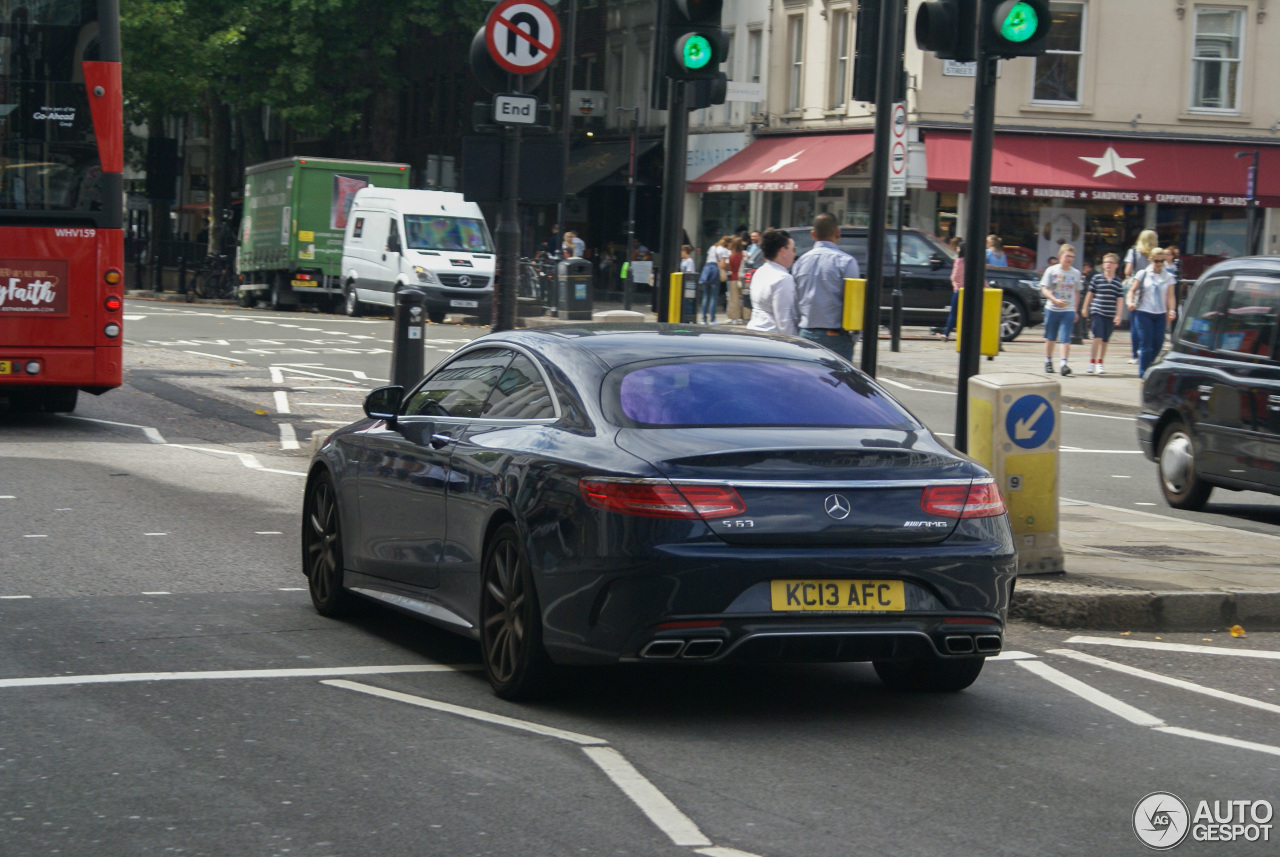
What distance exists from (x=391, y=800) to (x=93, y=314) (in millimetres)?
11487

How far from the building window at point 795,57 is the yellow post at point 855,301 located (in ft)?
109

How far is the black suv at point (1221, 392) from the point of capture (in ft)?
→ 41.6

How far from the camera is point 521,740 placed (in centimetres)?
604

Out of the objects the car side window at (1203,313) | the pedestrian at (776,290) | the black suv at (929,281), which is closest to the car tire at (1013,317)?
the black suv at (929,281)

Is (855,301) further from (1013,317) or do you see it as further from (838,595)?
(1013,317)

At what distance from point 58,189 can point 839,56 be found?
98.3 ft

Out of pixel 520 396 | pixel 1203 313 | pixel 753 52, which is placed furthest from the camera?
pixel 753 52

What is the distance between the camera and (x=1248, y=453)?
1273cm

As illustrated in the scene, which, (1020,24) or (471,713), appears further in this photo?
(1020,24)


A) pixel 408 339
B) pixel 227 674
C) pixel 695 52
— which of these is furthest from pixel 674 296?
pixel 227 674

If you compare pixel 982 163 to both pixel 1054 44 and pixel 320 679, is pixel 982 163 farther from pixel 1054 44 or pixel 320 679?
pixel 1054 44

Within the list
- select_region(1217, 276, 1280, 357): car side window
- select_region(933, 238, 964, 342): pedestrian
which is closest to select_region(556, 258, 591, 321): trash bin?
select_region(933, 238, 964, 342): pedestrian

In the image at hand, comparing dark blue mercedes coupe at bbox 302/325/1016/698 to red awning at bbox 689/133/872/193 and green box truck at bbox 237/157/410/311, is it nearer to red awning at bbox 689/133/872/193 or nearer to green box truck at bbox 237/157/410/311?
red awning at bbox 689/133/872/193

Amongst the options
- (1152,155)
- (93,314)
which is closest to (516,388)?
(93,314)
